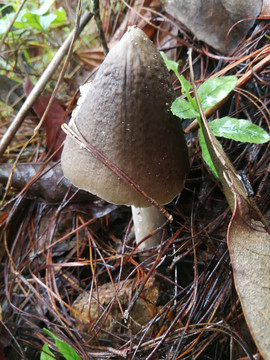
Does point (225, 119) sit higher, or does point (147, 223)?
point (225, 119)

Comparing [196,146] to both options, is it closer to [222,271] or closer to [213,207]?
[213,207]

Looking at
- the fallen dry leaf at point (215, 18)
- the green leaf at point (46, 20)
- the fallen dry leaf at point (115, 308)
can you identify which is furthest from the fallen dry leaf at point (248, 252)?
the green leaf at point (46, 20)

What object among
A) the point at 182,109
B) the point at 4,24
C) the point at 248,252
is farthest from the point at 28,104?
the point at 248,252

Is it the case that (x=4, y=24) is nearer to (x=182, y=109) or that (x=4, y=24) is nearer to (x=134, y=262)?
(x=182, y=109)

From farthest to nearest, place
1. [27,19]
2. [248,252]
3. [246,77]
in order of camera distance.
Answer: [27,19]
[246,77]
[248,252]

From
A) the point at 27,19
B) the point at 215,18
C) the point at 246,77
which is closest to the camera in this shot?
the point at 246,77

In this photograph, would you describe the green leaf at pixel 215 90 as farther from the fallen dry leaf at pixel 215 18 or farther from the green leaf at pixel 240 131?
the fallen dry leaf at pixel 215 18

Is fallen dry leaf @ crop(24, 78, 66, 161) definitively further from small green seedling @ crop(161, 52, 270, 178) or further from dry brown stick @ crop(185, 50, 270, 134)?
small green seedling @ crop(161, 52, 270, 178)
